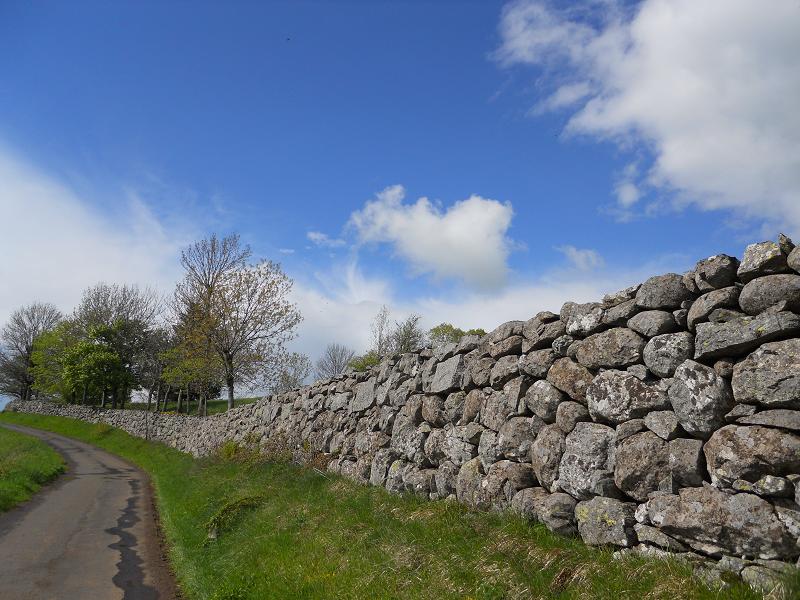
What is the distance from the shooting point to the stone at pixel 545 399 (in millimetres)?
7273

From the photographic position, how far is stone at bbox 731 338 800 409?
15.7 feet

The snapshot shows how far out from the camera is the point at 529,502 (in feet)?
22.8

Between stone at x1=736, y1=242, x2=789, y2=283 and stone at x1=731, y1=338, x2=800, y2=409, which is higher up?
stone at x1=736, y1=242, x2=789, y2=283

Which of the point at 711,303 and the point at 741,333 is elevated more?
the point at 711,303

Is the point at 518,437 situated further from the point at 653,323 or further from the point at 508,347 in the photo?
the point at 653,323

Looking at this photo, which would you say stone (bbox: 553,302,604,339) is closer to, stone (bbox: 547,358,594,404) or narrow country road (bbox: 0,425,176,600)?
stone (bbox: 547,358,594,404)

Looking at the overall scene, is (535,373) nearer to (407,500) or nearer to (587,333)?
(587,333)

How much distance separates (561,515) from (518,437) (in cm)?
140

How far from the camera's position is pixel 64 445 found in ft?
112

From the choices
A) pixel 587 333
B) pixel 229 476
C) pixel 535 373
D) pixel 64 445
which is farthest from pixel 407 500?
pixel 64 445

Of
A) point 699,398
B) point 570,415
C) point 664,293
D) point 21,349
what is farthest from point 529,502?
point 21,349

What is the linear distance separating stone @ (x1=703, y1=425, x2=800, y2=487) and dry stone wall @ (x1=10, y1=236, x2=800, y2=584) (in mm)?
11

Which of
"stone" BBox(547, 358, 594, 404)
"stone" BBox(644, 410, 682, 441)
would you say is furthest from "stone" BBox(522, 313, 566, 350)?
"stone" BBox(644, 410, 682, 441)

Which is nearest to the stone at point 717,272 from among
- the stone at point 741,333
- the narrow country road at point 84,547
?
the stone at point 741,333
